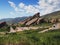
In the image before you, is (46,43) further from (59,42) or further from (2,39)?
(2,39)

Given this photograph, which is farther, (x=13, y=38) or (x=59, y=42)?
(x=13, y=38)

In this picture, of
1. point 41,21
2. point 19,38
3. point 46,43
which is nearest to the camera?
point 46,43

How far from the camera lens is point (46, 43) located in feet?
154

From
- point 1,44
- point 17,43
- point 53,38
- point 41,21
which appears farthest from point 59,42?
point 41,21

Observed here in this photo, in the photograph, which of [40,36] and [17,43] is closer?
[17,43]

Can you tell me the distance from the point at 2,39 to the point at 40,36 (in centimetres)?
1078

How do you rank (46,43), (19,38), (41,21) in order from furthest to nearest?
(41,21)
(19,38)
(46,43)

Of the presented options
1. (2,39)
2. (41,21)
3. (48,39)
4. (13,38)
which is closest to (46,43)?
(48,39)

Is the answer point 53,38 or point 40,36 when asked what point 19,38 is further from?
point 53,38

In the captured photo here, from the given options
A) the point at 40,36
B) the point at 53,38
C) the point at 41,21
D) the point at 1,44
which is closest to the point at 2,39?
the point at 1,44

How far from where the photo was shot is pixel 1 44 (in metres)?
49.4

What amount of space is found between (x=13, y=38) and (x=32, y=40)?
5776 mm

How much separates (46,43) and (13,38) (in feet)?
32.2

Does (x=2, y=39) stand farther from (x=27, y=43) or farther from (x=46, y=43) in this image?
(x=46, y=43)
